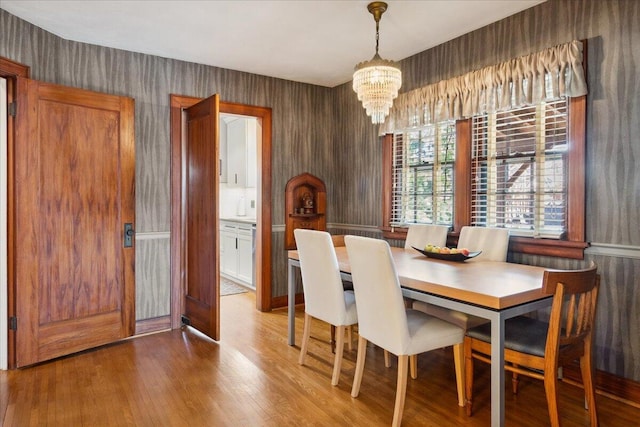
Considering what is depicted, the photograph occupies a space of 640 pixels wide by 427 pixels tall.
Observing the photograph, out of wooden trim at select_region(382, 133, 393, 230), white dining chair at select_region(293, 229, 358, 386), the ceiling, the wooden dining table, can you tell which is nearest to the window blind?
the wooden dining table

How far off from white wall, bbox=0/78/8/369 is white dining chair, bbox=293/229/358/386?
2.14 m

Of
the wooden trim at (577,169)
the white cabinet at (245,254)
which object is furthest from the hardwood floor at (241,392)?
the white cabinet at (245,254)

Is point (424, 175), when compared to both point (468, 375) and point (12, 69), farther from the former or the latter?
point (12, 69)

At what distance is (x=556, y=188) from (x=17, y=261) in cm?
388

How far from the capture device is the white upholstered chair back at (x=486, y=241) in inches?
119

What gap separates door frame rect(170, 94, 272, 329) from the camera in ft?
13.1

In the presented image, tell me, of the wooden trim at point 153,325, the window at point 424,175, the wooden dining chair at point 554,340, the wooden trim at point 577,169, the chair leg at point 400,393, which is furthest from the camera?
the wooden trim at point 153,325

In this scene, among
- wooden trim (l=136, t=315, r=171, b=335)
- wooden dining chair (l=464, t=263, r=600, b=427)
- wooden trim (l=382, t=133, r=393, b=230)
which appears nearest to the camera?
wooden dining chair (l=464, t=263, r=600, b=427)

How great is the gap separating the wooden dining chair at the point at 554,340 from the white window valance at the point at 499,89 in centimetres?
130

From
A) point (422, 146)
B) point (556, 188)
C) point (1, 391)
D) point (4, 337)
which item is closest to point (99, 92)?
point (4, 337)

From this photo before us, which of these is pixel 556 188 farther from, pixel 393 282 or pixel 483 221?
pixel 393 282

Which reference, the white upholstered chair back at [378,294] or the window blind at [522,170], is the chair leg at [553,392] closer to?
the white upholstered chair back at [378,294]

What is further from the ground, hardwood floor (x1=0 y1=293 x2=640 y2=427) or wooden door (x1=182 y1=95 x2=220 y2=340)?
wooden door (x1=182 y1=95 x2=220 y2=340)

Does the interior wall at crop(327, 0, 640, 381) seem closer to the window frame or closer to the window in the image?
the window frame
